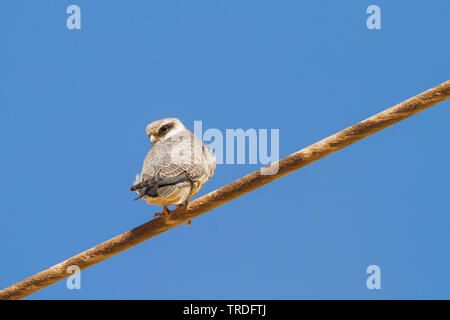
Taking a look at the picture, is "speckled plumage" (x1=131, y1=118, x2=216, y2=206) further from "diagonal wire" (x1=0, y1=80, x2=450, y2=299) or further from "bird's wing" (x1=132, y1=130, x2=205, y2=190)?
"diagonal wire" (x1=0, y1=80, x2=450, y2=299)

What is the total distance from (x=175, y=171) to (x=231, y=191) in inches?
29.7

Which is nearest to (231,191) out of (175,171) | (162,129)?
(175,171)

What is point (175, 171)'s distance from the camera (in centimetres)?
429

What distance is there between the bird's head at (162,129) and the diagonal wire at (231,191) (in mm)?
1350

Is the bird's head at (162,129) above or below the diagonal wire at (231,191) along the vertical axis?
above

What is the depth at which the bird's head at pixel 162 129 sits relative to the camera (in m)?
5.27

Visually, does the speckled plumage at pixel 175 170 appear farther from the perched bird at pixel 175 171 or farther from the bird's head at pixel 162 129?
the bird's head at pixel 162 129

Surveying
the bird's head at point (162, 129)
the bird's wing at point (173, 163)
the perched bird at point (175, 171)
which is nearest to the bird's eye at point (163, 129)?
the bird's head at point (162, 129)

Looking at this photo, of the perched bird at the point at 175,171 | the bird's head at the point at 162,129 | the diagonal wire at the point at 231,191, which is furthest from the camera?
the bird's head at the point at 162,129

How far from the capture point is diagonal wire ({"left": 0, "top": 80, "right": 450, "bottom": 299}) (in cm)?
328

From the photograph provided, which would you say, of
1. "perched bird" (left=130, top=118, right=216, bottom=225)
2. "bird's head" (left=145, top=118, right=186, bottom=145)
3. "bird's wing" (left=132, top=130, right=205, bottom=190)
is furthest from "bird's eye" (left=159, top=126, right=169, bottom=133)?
"bird's wing" (left=132, top=130, right=205, bottom=190)

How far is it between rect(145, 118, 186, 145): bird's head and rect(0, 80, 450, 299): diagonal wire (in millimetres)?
1350
